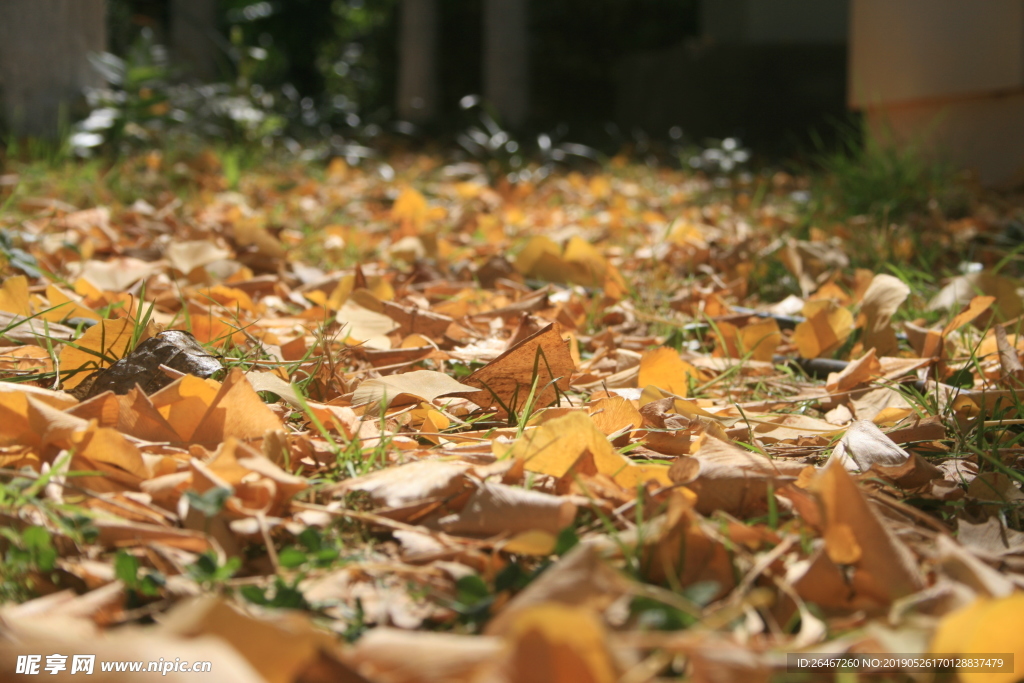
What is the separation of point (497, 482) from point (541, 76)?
10.3m

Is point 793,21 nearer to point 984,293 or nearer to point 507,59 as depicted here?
point 507,59

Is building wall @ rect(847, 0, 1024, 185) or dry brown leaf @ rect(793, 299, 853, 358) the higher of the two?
building wall @ rect(847, 0, 1024, 185)

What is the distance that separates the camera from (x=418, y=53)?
29.2ft

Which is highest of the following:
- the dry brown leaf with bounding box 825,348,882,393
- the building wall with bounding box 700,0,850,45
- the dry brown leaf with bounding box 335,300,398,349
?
the building wall with bounding box 700,0,850,45

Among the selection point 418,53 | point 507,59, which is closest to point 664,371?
point 507,59

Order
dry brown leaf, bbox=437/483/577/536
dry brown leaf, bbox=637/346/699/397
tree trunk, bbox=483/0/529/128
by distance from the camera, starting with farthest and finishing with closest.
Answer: tree trunk, bbox=483/0/529/128 → dry brown leaf, bbox=637/346/699/397 → dry brown leaf, bbox=437/483/577/536

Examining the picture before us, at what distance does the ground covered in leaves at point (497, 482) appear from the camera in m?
0.61

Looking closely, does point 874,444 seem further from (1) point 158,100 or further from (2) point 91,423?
(1) point 158,100

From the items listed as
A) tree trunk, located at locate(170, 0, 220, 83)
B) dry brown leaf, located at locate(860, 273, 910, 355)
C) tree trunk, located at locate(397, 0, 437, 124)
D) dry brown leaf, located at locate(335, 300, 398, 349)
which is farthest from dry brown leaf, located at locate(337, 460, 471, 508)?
tree trunk, located at locate(397, 0, 437, 124)

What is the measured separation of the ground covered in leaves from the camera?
2.00 feet

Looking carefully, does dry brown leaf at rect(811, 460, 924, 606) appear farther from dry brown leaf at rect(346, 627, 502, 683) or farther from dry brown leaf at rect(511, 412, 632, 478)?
dry brown leaf at rect(346, 627, 502, 683)

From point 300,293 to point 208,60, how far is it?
7.51 meters

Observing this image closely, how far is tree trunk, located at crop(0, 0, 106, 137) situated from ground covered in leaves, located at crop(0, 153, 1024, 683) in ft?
8.46

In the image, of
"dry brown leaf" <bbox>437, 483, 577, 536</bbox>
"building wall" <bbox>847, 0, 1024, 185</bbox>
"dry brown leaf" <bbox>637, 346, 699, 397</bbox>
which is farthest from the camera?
"building wall" <bbox>847, 0, 1024, 185</bbox>
